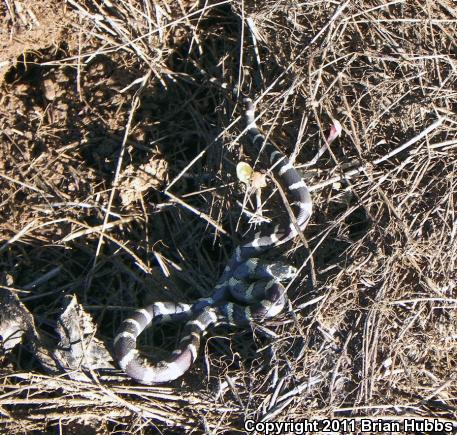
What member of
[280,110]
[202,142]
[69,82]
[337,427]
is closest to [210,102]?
[202,142]

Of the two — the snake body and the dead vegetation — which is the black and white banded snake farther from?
the dead vegetation

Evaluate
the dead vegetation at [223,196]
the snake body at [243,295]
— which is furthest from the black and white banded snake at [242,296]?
the dead vegetation at [223,196]

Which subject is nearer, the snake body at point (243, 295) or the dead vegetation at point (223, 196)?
the dead vegetation at point (223, 196)

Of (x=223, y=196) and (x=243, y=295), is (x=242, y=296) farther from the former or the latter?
(x=223, y=196)

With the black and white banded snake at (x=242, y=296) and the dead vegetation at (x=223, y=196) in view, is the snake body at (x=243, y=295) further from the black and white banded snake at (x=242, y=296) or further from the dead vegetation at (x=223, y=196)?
the dead vegetation at (x=223, y=196)

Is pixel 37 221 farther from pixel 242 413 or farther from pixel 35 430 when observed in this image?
pixel 242 413

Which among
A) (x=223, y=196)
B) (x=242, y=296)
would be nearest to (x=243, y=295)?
(x=242, y=296)
